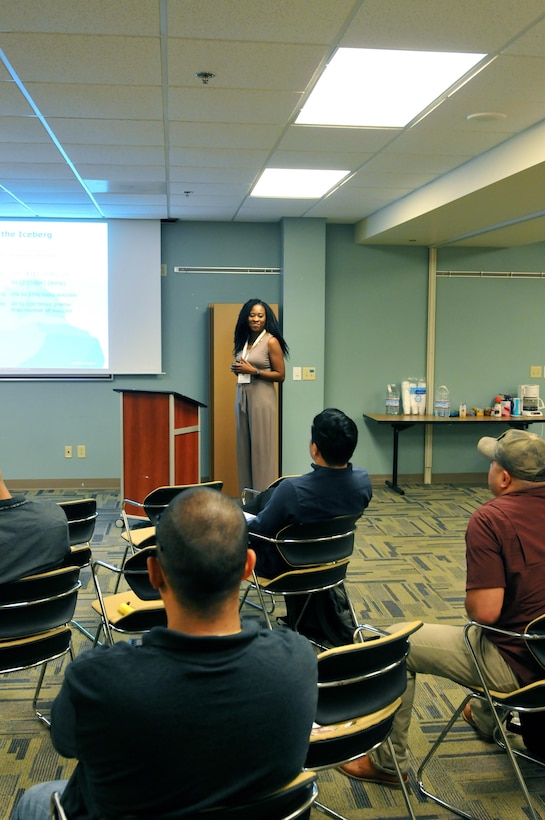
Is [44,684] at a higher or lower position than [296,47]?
lower

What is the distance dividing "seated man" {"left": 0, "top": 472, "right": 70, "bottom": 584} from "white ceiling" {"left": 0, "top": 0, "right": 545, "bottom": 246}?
173 cm

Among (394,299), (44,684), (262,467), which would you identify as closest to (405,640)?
(44,684)

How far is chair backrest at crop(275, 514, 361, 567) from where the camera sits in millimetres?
2838

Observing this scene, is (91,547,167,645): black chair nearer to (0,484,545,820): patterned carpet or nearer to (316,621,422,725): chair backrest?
(0,484,545,820): patterned carpet

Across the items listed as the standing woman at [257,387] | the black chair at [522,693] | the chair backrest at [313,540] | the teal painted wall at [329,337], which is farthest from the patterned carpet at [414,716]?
the teal painted wall at [329,337]

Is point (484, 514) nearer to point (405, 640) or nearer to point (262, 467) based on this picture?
point (405, 640)

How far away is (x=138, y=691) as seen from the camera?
108cm

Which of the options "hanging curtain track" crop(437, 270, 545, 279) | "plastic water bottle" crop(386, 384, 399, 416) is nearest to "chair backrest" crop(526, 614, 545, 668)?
"plastic water bottle" crop(386, 384, 399, 416)

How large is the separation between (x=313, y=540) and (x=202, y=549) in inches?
66.0

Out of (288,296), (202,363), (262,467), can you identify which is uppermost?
(288,296)

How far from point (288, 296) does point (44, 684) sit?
441cm

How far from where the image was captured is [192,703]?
42.1 inches

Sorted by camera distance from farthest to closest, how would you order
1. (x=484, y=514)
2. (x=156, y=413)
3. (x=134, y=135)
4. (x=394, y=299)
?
(x=394, y=299) < (x=156, y=413) < (x=134, y=135) < (x=484, y=514)

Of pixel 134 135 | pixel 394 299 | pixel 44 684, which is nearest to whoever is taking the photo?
pixel 44 684
